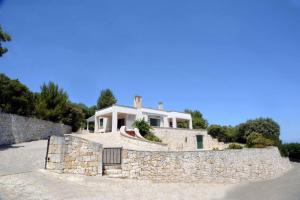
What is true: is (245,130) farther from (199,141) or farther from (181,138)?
(181,138)

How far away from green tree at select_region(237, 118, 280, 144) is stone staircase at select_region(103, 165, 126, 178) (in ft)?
98.5

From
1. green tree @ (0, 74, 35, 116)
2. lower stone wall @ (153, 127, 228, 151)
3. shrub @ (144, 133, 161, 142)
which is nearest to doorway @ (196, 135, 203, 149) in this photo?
lower stone wall @ (153, 127, 228, 151)

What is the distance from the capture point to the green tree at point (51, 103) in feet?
104

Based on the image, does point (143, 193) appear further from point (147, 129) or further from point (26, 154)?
point (147, 129)

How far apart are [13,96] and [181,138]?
20.4 meters

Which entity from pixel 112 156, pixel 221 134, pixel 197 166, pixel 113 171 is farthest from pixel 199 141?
pixel 113 171

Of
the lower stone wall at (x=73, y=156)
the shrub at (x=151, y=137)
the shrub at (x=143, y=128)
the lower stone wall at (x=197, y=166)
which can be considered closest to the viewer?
the lower stone wall at (x=73, y=156)

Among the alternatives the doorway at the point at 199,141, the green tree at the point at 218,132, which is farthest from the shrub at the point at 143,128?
the green tree at the point at 218,132

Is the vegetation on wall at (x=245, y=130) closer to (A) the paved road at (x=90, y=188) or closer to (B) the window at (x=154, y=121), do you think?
(B) the window at (x=154, y=121)

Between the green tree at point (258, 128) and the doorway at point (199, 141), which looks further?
the green tree at point (258, 128)

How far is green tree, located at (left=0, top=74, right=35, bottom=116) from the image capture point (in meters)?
30.1

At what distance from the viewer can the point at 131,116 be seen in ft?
103

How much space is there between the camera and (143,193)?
11.5 meters

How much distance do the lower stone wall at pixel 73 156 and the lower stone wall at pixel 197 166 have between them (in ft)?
6.13
